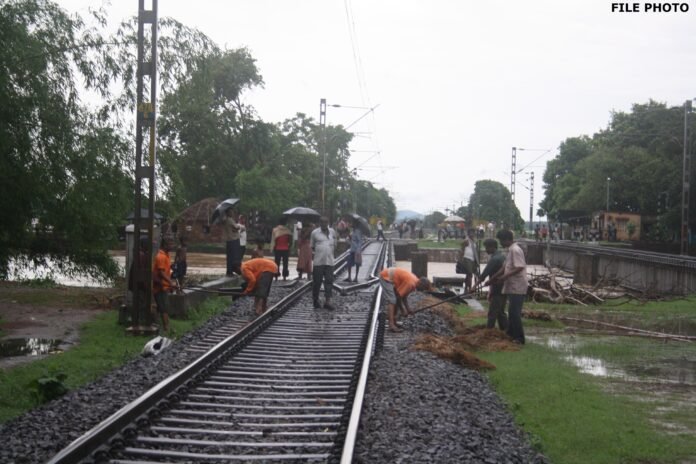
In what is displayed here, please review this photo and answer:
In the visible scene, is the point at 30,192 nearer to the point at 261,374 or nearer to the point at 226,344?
the point at 226,344

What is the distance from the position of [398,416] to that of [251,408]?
1.32m

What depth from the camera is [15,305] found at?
15.4 metres

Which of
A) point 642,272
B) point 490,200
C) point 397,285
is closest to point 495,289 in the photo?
point 397,285

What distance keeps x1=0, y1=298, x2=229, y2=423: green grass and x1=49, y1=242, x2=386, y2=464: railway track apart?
112 centimetres

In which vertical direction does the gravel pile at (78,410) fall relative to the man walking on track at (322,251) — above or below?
below

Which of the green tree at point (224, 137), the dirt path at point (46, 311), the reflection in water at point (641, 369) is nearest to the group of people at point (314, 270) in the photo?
the dirt path at point (46, 311)

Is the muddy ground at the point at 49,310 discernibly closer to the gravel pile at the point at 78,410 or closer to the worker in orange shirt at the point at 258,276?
the gravel pile at the point at 78,410

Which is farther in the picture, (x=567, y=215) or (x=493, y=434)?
(x=567, y=215)

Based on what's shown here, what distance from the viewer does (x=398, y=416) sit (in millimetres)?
6781

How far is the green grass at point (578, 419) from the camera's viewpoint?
19.8 ft

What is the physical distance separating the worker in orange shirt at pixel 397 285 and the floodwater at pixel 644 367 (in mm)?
2136

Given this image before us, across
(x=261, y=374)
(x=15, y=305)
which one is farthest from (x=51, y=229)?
(x=261, y=374)

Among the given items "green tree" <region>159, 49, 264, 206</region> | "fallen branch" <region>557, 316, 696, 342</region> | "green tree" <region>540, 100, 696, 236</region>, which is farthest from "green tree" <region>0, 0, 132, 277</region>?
"green tree" <region>540, 100, 696, 236</region>

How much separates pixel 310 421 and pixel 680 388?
4.68 meters
